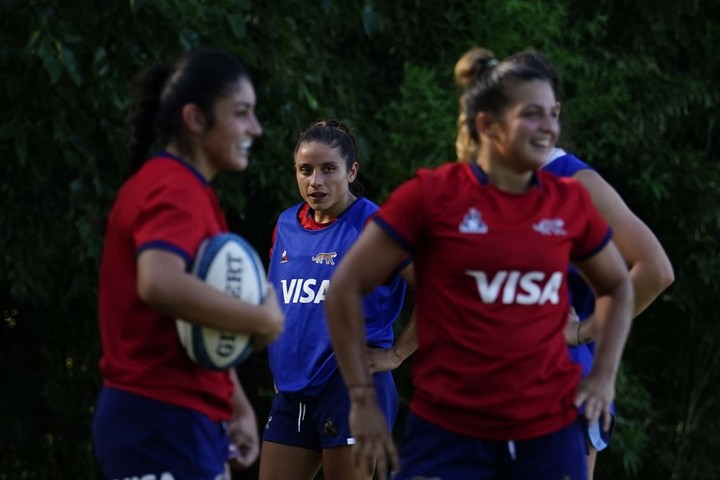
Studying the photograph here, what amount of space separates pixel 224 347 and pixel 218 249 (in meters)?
Result: 0.24

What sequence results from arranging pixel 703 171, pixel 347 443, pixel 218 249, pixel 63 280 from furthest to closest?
pixel 703 171, pixel 63 280, pixel 347 443, pixel 218 249

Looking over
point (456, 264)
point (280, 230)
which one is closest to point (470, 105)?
point (456, 264)

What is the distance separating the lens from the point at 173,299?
3.31 meters

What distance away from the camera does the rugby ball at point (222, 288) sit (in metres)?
3.42

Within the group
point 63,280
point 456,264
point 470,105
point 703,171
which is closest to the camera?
point 456,264

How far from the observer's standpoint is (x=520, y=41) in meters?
8.91

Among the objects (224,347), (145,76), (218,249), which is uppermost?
(145,76)

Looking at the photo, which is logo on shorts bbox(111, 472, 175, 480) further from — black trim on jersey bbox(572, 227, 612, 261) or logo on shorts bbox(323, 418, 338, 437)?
logo on shorts bbox(323, 418, 338, 437)

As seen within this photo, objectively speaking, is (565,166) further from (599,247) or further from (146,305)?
(146,305)

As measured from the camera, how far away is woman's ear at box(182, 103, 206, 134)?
142 inches

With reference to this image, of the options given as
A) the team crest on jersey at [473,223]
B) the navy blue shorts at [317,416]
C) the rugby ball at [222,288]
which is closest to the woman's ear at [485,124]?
the team crest on jersey at [473,223]

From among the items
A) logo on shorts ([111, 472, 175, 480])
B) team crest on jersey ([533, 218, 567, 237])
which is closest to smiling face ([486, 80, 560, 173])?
team crest on jersey ([533, 218, 567, 237])

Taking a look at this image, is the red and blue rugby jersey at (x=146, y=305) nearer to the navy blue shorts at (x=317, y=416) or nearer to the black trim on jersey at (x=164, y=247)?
the black trim on jersey at (x=164, y=247)

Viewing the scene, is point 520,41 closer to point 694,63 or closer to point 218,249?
point 694,63
